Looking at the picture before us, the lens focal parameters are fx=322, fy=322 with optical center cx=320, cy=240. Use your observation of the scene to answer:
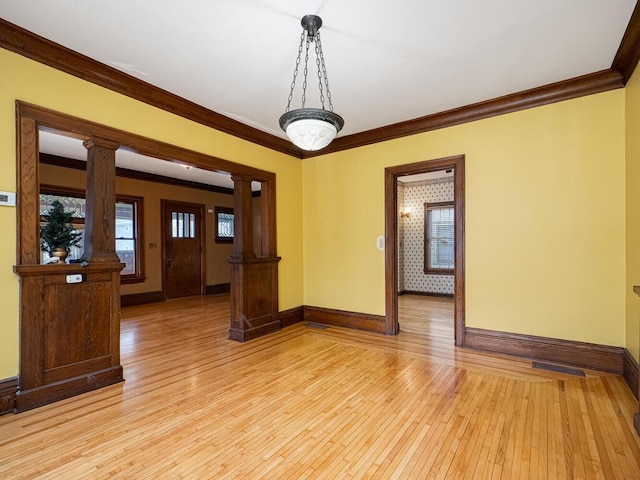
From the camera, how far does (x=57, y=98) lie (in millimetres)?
2637

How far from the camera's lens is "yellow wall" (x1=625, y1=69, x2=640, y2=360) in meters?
2.63

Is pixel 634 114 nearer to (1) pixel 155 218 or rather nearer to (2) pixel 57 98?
(2) pixel 57 98

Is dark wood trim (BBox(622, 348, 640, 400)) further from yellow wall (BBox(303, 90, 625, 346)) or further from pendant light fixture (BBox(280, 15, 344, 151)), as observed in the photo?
pendant light fixture (BBox(280, 15, 344, 151))

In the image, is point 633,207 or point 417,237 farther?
point 417,237

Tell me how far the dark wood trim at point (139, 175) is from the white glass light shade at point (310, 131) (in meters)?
5.36

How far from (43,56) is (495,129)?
4.32m

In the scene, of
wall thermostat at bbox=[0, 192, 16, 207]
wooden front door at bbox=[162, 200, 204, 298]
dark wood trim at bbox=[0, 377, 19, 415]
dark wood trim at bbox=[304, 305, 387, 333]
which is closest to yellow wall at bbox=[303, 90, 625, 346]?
dark wood trim at bbox=[304, 305, 387, 333]

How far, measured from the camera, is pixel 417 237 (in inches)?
308

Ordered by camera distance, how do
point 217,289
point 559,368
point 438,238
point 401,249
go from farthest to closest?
1. point 217,289
2. point 401,249
3. point 438,238
4. point 559,368

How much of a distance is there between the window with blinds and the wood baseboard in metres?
6.49

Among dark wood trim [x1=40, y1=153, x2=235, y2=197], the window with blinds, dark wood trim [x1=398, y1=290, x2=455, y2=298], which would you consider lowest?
dark wood trim [x1=398, y1=290, x2=455, y2=298]

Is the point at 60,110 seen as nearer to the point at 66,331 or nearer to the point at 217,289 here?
the point at 66,331

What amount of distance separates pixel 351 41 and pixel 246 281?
2961mm

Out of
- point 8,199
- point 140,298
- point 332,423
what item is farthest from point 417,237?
point 8,199
